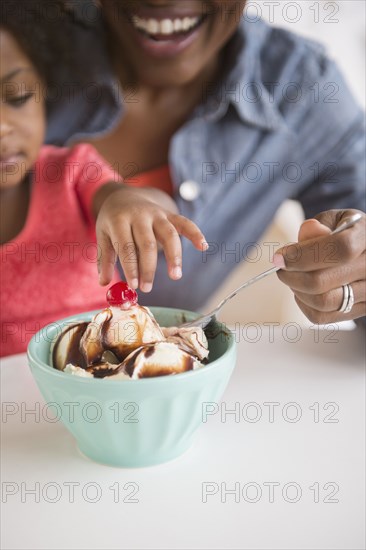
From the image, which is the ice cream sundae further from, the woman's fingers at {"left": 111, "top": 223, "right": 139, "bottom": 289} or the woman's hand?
the woman's hand

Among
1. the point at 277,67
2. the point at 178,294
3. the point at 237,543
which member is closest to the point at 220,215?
the point at 178,294

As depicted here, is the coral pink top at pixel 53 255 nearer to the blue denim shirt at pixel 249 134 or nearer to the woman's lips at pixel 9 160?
the woman's lips at pixel 9 160

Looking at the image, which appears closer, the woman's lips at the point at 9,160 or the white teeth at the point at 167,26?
the woman's lips at the point at 9,160

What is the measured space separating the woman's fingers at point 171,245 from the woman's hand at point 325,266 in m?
0.11

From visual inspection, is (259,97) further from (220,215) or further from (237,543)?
(237,543)

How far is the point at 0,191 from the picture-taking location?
1.11 meters

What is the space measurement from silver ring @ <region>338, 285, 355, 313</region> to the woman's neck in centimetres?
56

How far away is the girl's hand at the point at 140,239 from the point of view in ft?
2.31

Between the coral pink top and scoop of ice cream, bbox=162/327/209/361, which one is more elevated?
scoop of ice cream, bbox=162/327/209/361

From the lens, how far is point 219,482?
625 mm

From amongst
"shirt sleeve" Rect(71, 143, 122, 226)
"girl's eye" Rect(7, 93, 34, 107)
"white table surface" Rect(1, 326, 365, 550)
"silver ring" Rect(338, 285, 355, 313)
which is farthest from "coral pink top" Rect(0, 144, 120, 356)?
"silver ring" Rect(338, 285, 355, 313)

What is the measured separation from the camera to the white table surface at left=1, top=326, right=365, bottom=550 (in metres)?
0.56

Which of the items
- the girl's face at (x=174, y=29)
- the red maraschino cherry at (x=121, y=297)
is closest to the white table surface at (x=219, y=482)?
the red maraschino cherry at (x=121, y=297)

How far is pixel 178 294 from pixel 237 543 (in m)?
0.88
